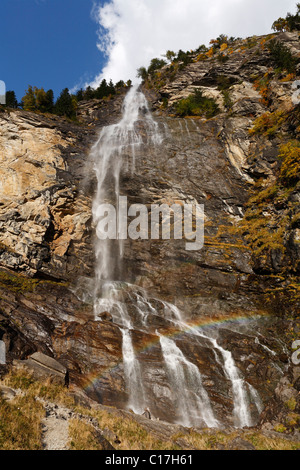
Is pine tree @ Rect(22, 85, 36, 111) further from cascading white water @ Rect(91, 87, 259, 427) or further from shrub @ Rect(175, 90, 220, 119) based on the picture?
shrub @ Rect(175, 90, 220, 119)

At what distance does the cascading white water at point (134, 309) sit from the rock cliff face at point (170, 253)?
452mm

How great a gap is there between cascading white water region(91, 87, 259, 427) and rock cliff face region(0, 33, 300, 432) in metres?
0.45

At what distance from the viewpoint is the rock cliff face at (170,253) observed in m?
16.2

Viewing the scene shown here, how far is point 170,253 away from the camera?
90.0 ft

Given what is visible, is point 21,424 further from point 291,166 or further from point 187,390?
point 291,166

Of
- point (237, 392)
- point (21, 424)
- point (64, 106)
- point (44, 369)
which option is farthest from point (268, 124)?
point (21, 424)

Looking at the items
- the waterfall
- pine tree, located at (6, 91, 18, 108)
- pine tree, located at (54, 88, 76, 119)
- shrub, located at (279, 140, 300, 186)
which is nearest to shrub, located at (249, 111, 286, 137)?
shrub, located at (279, 140, 300, 186)

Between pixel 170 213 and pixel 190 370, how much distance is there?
17304 millimetres

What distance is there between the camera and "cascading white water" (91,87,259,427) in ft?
48.3

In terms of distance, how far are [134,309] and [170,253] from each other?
7.55m

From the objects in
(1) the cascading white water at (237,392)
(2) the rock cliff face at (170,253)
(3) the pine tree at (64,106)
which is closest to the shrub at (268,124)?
(2) the rock cliff face at (170,253)

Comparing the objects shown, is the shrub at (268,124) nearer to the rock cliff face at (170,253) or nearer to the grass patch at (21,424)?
the rock cliff face at (170,253)
